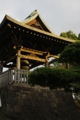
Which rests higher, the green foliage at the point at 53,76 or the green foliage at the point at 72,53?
the green foliage at the point at 72,53

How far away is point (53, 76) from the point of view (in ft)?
24.8

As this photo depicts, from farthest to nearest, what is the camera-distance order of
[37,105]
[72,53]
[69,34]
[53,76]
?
1. [69,34]
2. [37,105]
3. [72,53]
4. [53,76]

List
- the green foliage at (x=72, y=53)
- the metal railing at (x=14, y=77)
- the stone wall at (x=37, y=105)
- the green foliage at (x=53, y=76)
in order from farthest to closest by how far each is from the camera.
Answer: the metal railing at (x=14, y=77) < the stone wall at (x=37, y=105) < the green foliage at (x=72, y=53) < the green foliage at (x=53, y=76)

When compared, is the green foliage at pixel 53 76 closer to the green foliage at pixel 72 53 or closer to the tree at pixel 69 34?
the green foliage at pixel 72 53

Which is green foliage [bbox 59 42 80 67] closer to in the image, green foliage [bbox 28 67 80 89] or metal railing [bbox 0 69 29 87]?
green foliage [bbox 28 67 80 89]

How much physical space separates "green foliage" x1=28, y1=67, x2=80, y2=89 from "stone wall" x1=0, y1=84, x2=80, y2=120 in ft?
10.6

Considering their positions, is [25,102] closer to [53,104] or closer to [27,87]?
[27,87]

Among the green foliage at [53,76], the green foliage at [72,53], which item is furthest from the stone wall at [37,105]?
the green foliage at [72,53]

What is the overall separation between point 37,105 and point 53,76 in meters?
4.32

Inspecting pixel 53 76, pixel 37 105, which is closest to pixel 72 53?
pixel 53 76

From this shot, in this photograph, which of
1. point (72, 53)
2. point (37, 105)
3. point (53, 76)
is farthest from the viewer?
point (37, 105)

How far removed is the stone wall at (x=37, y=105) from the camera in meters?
10.5

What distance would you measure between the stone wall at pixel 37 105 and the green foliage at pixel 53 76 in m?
3.24

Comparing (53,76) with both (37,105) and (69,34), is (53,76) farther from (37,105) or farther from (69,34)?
(69,34)
